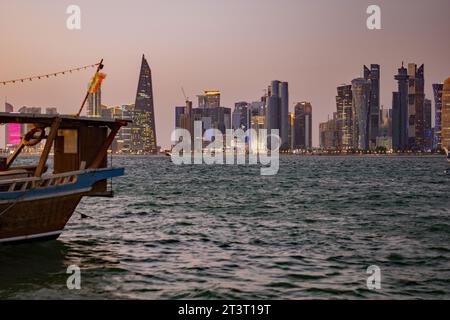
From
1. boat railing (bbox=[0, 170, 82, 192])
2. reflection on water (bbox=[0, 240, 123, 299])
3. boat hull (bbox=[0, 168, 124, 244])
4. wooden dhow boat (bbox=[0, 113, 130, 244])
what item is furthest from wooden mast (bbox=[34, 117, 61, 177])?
reflection on water (bbox=[0, 240, 123, 299])

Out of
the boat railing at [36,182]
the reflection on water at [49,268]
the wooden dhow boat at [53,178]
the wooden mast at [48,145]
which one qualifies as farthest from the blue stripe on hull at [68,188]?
the reflection on water at [49,268]

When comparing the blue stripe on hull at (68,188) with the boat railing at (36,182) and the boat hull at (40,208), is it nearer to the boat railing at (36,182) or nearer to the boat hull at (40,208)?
the boat hull at (40,208)

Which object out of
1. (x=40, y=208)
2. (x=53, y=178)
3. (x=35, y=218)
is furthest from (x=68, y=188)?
(x=35, y=218)

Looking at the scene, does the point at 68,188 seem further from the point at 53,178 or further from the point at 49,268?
the point at 49,268

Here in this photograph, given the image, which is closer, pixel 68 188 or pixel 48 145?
pixel 48 145

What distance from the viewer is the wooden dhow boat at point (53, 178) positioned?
1962cm

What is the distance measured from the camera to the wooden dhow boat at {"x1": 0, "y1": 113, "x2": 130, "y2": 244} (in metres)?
19.6

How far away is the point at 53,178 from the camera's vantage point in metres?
20.7

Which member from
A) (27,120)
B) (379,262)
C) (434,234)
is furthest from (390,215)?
(27,120)

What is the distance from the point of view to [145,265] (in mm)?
19234

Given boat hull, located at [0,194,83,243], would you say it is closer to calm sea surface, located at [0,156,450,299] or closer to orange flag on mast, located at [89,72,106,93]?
calm sea surface, located at [0,156,450,299]

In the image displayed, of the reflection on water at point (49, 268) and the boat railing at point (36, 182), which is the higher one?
the boat railing at point (36, 182)
